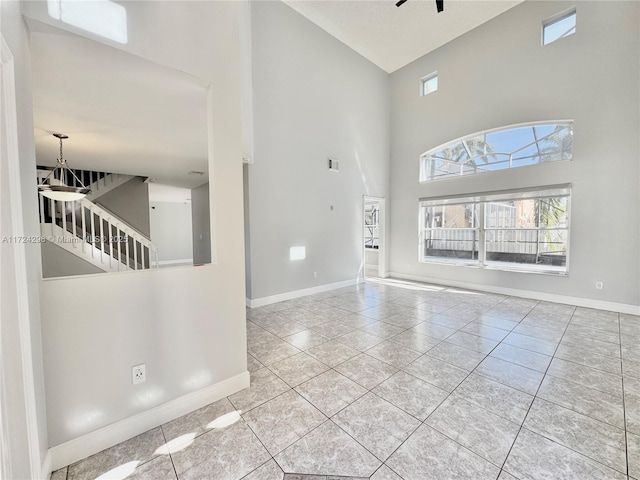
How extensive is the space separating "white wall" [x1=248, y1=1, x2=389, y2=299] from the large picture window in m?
1.82

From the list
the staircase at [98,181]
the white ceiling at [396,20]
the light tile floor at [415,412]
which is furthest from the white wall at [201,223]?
the white ceiling at [396,20]

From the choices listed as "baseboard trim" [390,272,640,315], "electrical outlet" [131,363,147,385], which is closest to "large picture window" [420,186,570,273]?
"baseboard trim" [390,272,640,315]

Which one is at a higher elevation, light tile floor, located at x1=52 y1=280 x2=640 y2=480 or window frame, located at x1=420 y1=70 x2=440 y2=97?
window frame, located at x1=420 y1=70 x2=440 y2=97

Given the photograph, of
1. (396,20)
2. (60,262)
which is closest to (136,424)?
(60,262)

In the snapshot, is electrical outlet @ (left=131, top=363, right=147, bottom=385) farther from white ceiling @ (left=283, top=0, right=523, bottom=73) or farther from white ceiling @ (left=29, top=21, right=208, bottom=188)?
white ceiling @ (left=283, top=0, right=523, bottom=73)

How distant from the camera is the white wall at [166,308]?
1.49 m

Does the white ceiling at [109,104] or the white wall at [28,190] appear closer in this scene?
the white wall at [28,190]

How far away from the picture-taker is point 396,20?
16.4ft

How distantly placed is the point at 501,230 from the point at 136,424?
6.23m

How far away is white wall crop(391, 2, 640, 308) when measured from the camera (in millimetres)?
3812

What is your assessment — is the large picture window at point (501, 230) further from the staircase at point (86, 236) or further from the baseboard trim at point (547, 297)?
the staircase at point (86, 236)

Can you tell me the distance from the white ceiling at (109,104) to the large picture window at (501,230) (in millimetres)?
5249

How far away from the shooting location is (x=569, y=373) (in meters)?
2.38

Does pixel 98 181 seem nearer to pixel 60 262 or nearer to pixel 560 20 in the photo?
pixel 60 262
